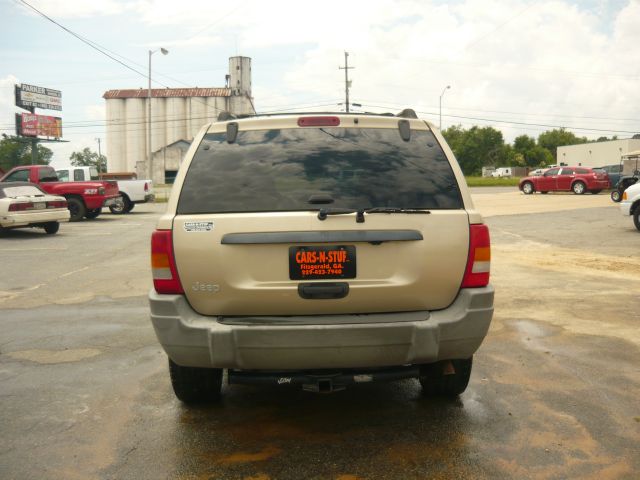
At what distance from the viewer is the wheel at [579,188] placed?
113ft

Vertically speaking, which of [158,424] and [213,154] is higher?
[213,154]

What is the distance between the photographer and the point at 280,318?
3469 mm

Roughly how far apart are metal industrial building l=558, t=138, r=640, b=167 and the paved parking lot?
7436 cm

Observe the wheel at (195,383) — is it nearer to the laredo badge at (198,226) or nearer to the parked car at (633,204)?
the laredo badge at (198,226)

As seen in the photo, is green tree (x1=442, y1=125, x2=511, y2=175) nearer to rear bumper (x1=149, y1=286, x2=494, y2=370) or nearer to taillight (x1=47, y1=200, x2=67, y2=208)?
taillight (x1=47, y1=200, x2=67, y2=208)

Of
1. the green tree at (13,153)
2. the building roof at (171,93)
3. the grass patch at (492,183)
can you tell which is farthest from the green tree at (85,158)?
the grass patch at (492,183)

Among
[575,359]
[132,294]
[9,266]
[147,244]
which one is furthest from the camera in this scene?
[147,244]

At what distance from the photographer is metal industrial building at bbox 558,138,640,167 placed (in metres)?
74.2

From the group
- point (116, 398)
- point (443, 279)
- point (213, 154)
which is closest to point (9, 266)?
point (116, 398)

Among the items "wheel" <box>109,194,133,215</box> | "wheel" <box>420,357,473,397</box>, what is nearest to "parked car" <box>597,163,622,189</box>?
"wheel" <box>109,194,133,215</box>

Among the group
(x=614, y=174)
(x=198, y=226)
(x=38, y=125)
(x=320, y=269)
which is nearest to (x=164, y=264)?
(x=198, y=226)

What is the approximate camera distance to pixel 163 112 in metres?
85.6

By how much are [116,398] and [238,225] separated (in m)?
1.87

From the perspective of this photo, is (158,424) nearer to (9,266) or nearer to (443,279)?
(443,279)
